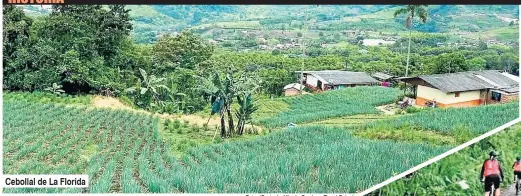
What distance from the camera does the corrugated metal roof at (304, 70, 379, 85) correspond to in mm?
7617

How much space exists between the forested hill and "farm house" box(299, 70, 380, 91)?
518 millimetres

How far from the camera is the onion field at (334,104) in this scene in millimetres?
7551

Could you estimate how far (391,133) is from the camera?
7336 millimetres

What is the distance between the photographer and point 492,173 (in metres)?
6.39

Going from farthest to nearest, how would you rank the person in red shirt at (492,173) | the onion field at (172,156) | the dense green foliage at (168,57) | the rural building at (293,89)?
the rural building at (293,89), the dense green foliage at (168,57), the onion field at (172,156), the person in red shirt at (492,173)

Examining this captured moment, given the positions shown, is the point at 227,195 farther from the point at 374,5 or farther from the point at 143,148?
the point at 374,5

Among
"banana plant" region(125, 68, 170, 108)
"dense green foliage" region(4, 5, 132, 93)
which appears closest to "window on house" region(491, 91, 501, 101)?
"banana plant" region(125, 68, 170, 108)

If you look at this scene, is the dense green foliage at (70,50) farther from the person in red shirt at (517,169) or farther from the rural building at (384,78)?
the person in red shirt at (517,169)

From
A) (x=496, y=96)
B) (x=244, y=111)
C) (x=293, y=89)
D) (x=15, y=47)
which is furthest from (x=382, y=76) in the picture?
(x=15, y=47)

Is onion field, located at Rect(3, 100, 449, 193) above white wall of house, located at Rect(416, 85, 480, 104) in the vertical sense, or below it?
below

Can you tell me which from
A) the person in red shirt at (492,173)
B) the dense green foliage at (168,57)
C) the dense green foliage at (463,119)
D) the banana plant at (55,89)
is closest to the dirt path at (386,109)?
the dense green foliage at (463,119)

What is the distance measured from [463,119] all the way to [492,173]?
0.96 meters

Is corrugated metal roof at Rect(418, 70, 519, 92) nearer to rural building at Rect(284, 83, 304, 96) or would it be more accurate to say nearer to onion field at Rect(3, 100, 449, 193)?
onion field at Rect(3, 100, 449, 193)

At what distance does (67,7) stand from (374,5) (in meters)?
3.36
